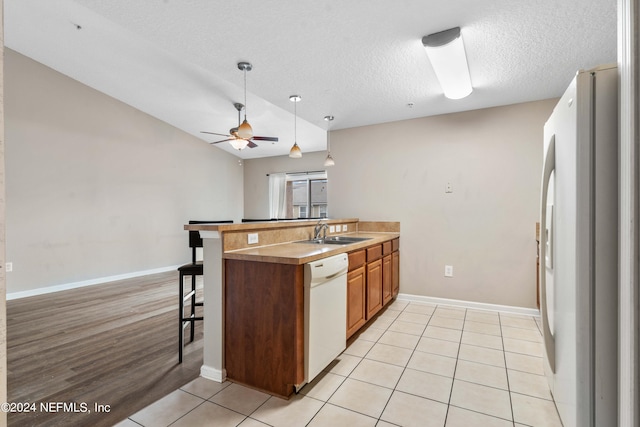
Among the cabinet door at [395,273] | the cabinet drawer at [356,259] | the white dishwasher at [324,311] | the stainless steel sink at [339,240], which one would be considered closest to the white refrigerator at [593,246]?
the white dishwasher at [324,311]

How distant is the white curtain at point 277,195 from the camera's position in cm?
754

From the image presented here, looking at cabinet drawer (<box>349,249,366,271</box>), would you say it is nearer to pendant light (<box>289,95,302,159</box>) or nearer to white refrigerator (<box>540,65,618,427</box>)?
white refrigerator (<box>540,65,618,427</box>)

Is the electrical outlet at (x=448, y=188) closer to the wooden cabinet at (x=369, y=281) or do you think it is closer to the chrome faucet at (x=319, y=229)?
the wooden cabinet at (x=369, y=281)

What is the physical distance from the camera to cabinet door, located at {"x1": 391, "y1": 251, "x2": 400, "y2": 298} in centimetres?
358

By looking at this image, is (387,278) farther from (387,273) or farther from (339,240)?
(339,240)

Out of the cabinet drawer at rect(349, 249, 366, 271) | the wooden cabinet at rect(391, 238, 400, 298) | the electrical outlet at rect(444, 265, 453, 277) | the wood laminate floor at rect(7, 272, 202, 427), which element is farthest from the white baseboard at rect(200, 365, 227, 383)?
the electrical outlet at rect(444, 265, 453, 277)

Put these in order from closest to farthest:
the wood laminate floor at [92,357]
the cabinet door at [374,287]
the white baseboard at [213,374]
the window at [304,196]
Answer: the wood laminate floor at [92,357], the white baseboard at [213,374], the cabinet door at [374,287], the window at [304,196]

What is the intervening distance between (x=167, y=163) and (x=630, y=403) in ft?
21.5

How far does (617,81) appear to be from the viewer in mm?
1083

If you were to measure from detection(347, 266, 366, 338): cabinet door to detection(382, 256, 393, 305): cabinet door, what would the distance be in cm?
57

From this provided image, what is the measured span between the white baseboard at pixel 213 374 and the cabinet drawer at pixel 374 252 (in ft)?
4.96

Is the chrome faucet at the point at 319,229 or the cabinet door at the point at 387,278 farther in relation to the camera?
the cabinet door at the point at 387,278

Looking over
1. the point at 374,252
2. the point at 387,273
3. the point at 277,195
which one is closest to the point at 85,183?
the point at 277,195

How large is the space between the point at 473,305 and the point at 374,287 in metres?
1.41
